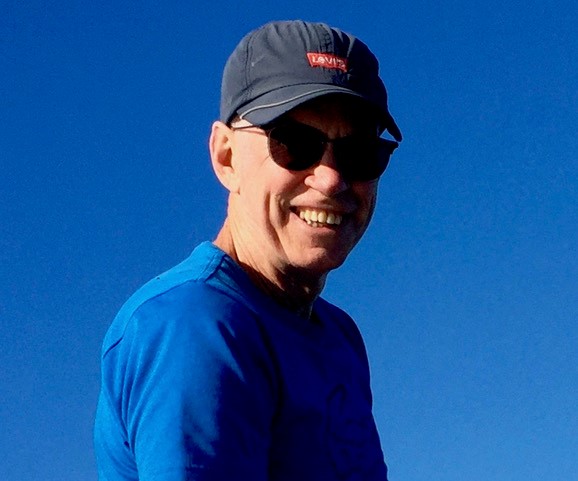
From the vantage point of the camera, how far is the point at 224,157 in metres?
4.68

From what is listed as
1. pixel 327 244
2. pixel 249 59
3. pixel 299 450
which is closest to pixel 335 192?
pixel 327 244

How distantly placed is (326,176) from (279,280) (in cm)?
49

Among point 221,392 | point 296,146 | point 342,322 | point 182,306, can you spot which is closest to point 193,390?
point 221,392

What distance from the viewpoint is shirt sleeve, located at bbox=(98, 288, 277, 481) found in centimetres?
354

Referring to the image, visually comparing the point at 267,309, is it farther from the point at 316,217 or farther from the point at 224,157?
the point at 224,157

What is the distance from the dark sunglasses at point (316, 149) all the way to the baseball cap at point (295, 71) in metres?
0.09

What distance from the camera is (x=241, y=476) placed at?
12.0 feet

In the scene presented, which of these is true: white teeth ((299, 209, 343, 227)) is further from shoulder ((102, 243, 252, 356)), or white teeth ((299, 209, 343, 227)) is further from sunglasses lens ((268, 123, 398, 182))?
shoulder ((102, 243, 252, 356))

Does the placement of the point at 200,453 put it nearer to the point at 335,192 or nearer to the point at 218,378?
the point at 218,378

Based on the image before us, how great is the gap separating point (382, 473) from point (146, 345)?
1.44 meters

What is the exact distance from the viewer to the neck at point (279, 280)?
4508mm

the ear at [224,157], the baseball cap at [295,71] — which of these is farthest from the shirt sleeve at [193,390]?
the baseball cap at [295,71]

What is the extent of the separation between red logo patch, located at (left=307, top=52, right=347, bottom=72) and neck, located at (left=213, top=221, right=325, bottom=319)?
32.4 inches

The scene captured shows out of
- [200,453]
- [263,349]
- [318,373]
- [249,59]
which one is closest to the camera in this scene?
[200,453]
